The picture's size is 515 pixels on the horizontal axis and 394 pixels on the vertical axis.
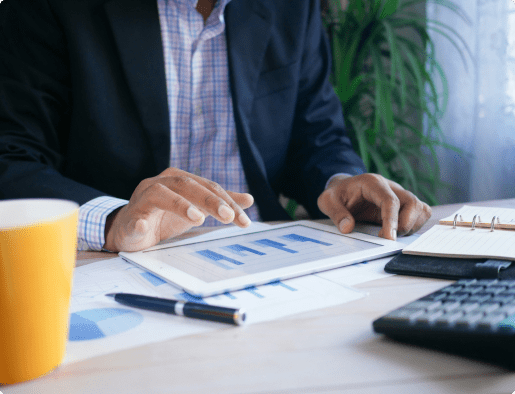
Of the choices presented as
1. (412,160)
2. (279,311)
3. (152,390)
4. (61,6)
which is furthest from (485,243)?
(412,160)

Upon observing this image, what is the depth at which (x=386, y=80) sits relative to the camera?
154cm

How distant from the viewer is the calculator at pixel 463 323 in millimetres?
294

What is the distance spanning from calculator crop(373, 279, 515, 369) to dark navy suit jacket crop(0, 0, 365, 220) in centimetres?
62

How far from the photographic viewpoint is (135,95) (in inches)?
37.2

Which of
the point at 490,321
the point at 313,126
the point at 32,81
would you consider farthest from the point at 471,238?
the point at 32,81

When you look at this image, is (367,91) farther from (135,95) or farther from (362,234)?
(362,234)

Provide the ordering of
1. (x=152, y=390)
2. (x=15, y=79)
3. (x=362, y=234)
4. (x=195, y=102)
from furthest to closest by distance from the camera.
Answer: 1. (x=195, y=102)
2. (x=15, y=79)
3. (x=362, y=234)
4. (x=152, y=390)

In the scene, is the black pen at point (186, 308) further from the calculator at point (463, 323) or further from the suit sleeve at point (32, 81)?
the suit sleeve at point (32, 81)

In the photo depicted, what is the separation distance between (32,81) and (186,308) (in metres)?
0.74

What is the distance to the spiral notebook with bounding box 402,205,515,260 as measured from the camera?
1.67 ft

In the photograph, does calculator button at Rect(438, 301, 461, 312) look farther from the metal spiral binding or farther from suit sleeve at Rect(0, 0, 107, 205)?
suit sleeve at Rect(0, 0, 107, 205)

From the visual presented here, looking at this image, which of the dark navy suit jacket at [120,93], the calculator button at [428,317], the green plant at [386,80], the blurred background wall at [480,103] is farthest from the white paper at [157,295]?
the blurred background wall at [480,103]

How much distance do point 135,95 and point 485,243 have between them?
0.72m

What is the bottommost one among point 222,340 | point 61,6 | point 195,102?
point 222,340
